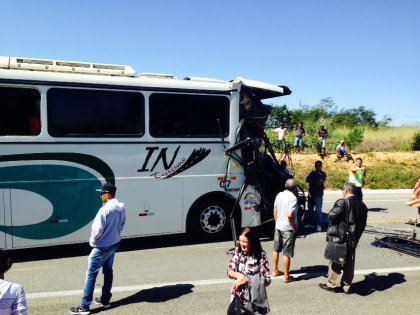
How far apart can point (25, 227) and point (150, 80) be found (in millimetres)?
3808

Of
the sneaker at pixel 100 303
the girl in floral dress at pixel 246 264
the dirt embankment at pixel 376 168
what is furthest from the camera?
the dirt embankment at pixel 376 168

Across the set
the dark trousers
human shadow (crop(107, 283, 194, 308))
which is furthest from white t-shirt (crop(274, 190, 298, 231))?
human shadow (crop(107, 283, 194, 308))

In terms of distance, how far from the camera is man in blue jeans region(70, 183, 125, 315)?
5.30 meters

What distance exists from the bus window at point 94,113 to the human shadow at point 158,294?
3.25 m

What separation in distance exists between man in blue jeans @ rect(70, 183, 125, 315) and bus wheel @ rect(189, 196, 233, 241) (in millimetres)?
3475

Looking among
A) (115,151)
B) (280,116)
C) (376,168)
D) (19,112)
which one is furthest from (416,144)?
(19,112)

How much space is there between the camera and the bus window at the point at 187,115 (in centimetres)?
832

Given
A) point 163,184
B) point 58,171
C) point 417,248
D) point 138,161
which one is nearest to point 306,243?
point 417,248

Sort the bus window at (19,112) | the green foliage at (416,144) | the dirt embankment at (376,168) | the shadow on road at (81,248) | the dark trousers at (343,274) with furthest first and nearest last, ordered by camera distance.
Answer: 1. the green foliage at (416,144)
2. the dirt embankment at (376,168)
3. the shadow on road at (81,248)
4. the bus window at (19,112)
5. the dark trousers at (343,274)

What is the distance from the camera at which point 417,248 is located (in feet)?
28.3

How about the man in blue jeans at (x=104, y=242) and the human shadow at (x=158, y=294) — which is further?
the human shadow at (x=158, y=294)

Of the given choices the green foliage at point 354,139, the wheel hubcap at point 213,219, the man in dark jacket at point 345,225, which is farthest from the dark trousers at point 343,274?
the green foliage at point 354,139

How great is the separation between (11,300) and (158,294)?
330cm

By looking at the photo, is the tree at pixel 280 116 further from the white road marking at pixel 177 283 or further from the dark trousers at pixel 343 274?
the dark trousers at pixel 343 274
